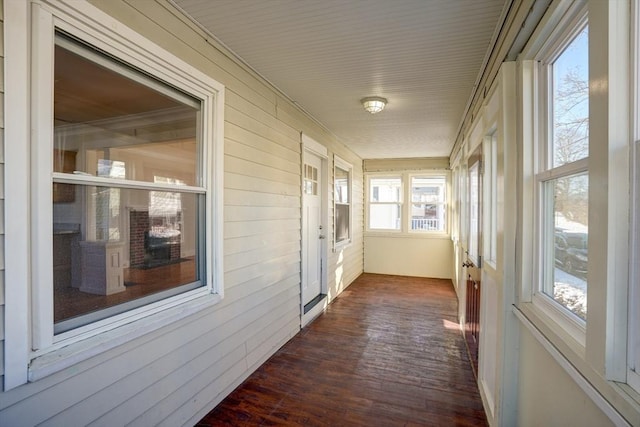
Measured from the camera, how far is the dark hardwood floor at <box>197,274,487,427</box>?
213 centimetres

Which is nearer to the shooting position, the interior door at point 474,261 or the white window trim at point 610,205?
the white window trim at point 610,205

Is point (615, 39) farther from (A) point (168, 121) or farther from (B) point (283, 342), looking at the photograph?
(B) point (283, 342)

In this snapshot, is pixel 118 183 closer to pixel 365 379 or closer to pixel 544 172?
pixel 544 172

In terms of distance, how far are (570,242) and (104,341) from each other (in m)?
2.06

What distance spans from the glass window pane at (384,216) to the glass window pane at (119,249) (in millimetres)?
5201

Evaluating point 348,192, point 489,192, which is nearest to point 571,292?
point 489,192

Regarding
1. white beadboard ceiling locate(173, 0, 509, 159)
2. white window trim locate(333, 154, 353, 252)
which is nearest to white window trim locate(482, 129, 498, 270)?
white beadboard ceiling locate(173, 0, 509, 159)

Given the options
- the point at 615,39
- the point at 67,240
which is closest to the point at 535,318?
the point at 615,39

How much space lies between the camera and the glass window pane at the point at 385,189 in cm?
675

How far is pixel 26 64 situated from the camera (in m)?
1.15

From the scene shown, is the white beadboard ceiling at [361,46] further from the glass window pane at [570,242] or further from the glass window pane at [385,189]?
the glass window pane at [385,189]

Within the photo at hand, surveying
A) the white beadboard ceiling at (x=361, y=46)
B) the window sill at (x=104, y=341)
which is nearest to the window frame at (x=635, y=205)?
the white beadboard ceiling at (x=361, y=46)

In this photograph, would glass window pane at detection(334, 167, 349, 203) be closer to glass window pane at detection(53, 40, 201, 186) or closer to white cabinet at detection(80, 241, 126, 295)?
glass window pane at detection(53, 40, 201, 186)

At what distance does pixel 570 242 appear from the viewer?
1.25 m
